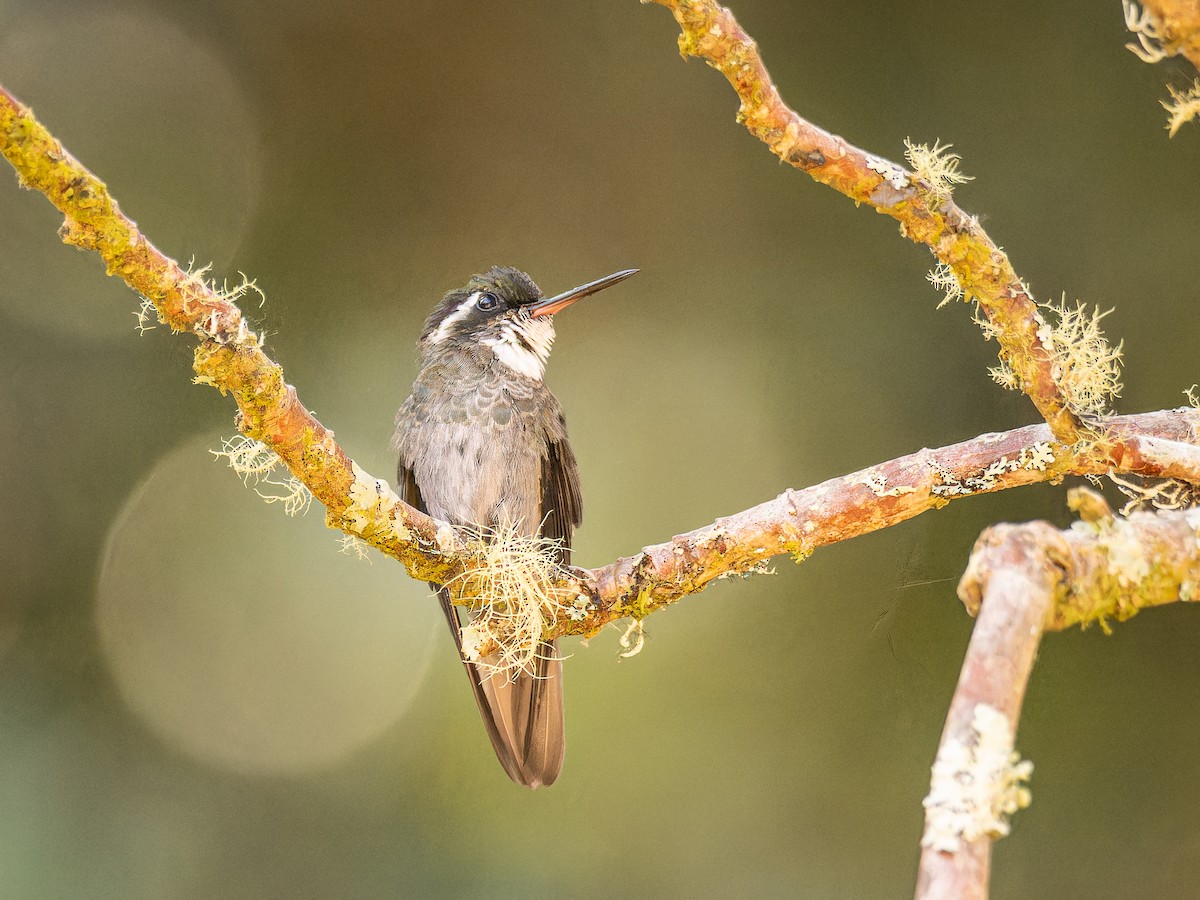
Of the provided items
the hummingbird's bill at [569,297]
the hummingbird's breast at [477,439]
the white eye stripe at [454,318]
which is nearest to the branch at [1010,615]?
the hummingbird's bill at [569,297]

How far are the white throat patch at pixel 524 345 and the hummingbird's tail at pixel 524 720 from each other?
1.80 ft

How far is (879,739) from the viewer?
2.46 meters

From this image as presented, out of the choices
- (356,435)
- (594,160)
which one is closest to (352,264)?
(356,435)

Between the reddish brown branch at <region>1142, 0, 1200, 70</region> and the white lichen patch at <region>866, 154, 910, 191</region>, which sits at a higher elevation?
the white lichen patch at <region>866, 154, 910, 191</region>

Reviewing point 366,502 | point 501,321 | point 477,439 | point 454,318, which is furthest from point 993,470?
point 454,318

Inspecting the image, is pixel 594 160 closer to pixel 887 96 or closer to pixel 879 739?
pixel 887 96

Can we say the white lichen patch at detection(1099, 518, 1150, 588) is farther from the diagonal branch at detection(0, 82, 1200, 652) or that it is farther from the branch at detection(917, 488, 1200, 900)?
the diagonal branch at detection(0, 82, 1200, 652)

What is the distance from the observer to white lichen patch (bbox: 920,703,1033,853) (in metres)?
Result: 0.73

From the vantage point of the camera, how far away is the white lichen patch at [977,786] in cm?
73

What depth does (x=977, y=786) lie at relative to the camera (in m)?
0.75

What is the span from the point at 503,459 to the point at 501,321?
341 mm

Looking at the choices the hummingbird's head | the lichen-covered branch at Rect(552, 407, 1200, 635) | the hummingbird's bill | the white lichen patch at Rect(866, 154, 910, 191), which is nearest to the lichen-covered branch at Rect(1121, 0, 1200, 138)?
the white lichen patch at Rect(866, 154, 910, 191)

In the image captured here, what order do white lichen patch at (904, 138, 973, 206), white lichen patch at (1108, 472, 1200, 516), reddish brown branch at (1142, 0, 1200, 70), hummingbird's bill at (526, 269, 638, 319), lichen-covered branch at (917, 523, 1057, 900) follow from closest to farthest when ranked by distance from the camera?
lichen-covered branch at (917, 523, 1057, 900)
reddish brown branch at (1142, 0, 1200, 70)
white lichen patch at (904, 138, 973, 206)
white lichen patch at (1108, 472, 1200, 516)
hummingbird's bill at (526, 269, 638, 319)

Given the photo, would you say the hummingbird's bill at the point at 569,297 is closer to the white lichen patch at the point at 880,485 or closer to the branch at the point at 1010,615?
the white lichen patch at the point at 880,485
